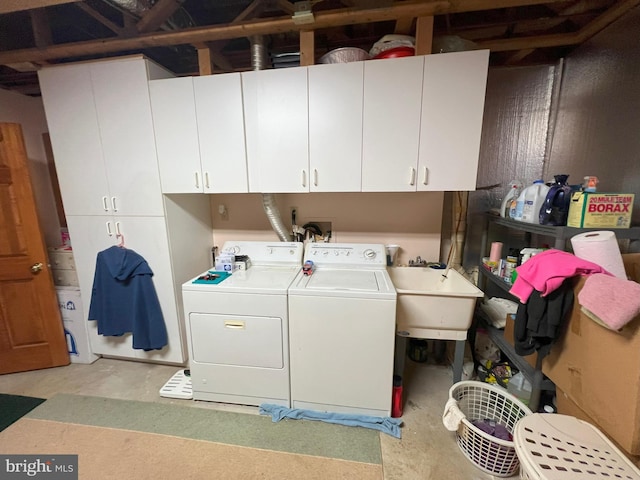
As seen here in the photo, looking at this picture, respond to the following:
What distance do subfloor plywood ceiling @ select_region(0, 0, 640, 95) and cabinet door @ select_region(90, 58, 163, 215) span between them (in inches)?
7.4

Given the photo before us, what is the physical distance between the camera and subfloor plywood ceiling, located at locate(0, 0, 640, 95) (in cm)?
149

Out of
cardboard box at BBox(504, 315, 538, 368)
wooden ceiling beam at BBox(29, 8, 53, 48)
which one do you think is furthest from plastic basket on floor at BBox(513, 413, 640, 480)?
wooden ceiling beam at BBox(29, 8, 53, 48)

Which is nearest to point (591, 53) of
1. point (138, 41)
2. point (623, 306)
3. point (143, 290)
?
point (623, 306)

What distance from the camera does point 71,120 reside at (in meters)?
1.90

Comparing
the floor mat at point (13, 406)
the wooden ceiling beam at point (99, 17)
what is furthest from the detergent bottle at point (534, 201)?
the floor mat at point (13, 406)

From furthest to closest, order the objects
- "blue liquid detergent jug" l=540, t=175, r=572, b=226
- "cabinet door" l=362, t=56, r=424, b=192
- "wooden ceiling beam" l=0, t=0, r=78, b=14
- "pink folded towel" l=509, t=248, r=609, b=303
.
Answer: "cabinet door" l=362, t=56, r=424, b=192 → "blue liquid detergent jug" l=540, t=175, r=572, b=226 → "wooden ceiling beam" l=0, t=0, r=78, b=14 → "pink folded towel" l=509, t=248, r=609, b=303

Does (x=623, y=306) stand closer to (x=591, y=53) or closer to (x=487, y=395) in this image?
Result: (x=487, y=395)

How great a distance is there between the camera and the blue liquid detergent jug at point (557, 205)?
4.44 ft

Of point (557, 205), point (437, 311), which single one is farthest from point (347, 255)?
point (557, 205)

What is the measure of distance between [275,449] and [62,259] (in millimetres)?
2417

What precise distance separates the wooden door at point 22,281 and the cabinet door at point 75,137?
308 millimetres

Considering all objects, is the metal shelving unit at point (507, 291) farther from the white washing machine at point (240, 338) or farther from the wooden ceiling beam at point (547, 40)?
the white washing machine at point (240, 338)

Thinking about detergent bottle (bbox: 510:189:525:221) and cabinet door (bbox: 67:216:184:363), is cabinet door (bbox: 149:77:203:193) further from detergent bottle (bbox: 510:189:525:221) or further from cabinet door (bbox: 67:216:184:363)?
detergent bottle (bbox: 510:189:525:221)

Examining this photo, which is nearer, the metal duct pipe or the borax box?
the borax box
